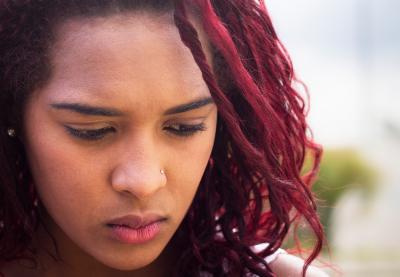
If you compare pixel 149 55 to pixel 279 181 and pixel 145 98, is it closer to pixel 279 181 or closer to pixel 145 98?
pixel 145 98

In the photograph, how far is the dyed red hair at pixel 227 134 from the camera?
5.42ft

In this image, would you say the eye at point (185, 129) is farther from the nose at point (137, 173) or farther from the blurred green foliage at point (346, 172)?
the blurred green foliage at point (346, 172)

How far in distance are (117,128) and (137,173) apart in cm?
10

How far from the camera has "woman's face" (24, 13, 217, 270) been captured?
5.19 ft

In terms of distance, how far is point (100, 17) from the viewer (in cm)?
161

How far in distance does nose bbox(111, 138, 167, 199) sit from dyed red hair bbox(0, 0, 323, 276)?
0.21 metres

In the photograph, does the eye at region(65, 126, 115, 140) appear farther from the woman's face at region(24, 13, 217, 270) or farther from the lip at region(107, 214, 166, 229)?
the lip at region(107, 214, 166, 229)

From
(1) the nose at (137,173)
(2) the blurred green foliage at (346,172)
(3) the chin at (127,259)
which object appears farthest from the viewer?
(2) the blurred green foliage at (346,172)

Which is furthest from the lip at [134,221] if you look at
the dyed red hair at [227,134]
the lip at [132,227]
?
the dyed red hair at [227,134]

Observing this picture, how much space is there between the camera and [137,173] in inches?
62.1

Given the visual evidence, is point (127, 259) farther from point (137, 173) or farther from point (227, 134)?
point (227, 134)

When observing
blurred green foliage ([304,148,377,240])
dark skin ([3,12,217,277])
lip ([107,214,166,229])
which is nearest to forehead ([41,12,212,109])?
dark skin ([3,12,217,277])

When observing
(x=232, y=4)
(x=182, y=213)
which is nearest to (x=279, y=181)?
(x=182, y=213)

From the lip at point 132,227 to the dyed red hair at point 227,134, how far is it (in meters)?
0.29
